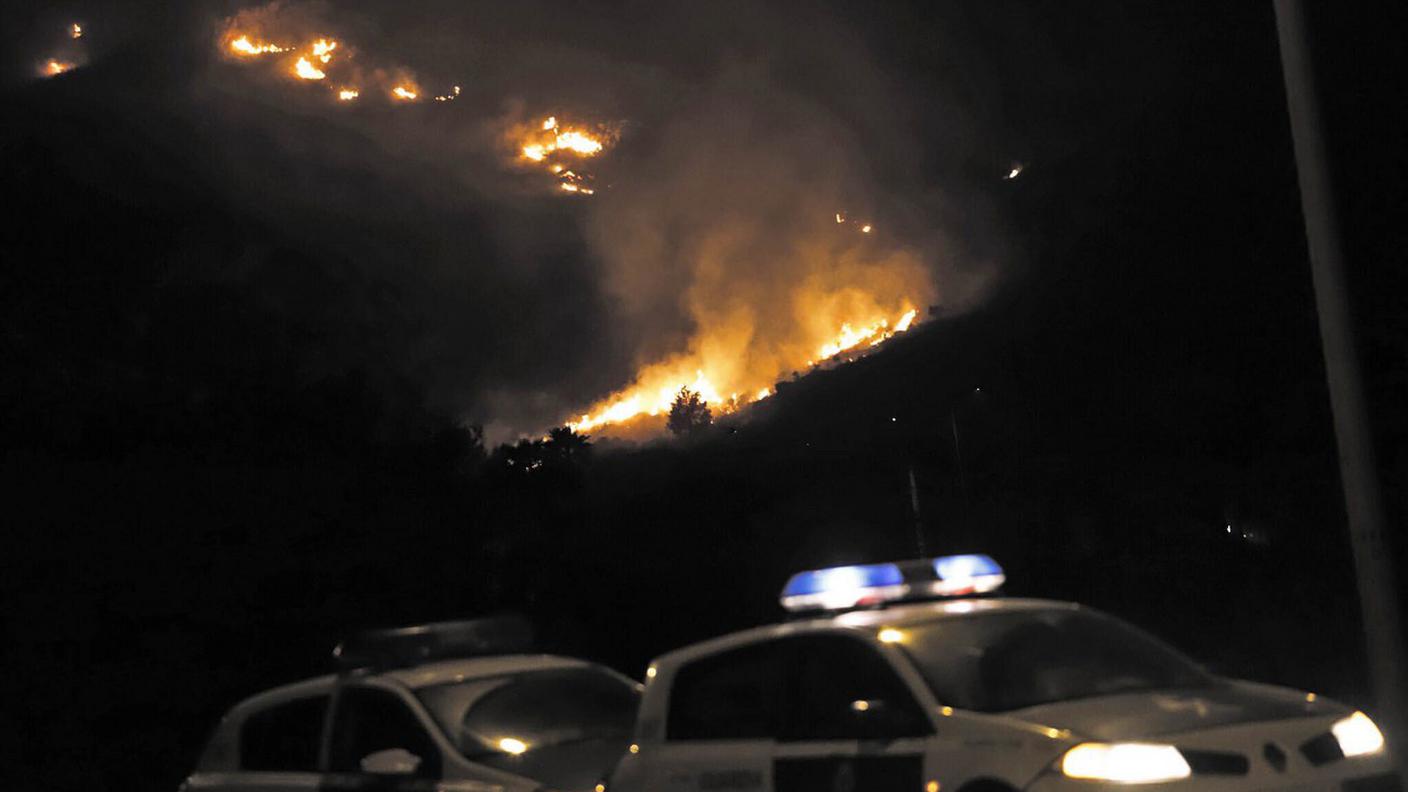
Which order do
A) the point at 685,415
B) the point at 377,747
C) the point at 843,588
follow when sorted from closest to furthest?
the point at 843,588 < the point at 377,747 < the point at 685,415

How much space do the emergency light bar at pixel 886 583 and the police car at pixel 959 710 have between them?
11 millimetres

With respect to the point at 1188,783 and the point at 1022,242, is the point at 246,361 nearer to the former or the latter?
the point at 1188,783

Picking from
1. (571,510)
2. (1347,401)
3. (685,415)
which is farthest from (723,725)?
(685,415)

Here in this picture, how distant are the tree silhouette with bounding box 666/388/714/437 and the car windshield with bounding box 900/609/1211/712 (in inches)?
4152

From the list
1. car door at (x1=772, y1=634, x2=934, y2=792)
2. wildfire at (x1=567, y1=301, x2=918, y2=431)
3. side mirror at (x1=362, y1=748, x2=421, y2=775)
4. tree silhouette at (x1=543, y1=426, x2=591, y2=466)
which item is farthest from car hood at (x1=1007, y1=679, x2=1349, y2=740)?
wildfire at (x1=567, y1=301, x2=918, y2=431)

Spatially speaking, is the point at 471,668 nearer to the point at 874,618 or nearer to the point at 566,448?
the point at 874,618

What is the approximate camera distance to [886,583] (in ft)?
21.8

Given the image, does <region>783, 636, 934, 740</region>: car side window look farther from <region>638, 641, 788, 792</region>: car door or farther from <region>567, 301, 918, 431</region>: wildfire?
<region>567, 301, 918, 431</region>: wildfire

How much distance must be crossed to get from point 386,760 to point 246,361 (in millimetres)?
40986

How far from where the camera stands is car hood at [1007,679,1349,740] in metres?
5.15

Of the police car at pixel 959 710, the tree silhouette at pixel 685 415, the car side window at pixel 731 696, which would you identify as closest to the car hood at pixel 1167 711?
the police car at pixel 959 710

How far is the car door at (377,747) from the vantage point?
7.12 metres

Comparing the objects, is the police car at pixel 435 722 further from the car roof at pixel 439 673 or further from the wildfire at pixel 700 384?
the wildfire at pixel 700 384

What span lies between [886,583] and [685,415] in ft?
350
